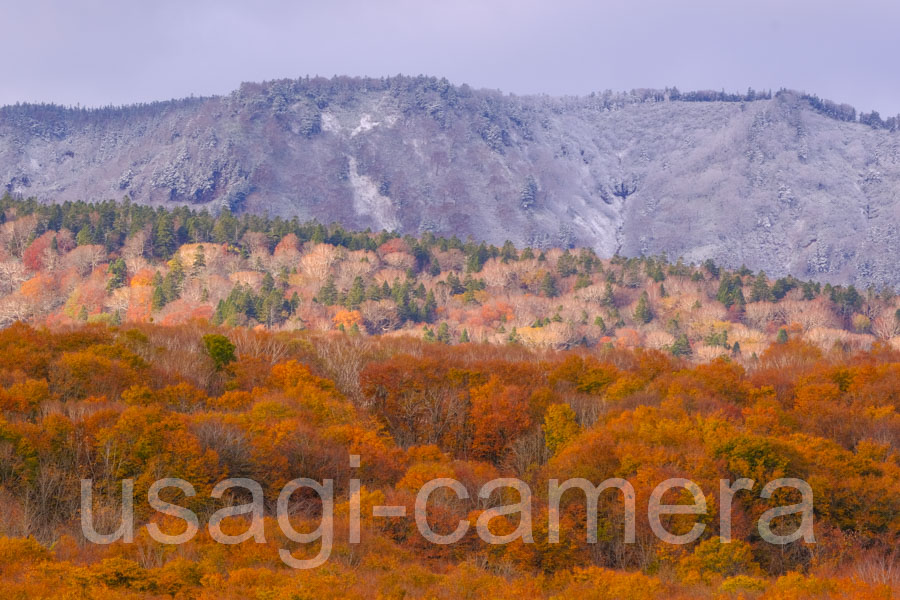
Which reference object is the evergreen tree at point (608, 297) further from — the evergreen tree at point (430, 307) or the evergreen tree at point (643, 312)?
the evergreen tree at point (430, 307)

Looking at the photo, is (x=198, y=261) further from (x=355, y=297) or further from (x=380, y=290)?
(x=380, y=290)

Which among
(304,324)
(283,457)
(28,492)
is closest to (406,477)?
(283,457)

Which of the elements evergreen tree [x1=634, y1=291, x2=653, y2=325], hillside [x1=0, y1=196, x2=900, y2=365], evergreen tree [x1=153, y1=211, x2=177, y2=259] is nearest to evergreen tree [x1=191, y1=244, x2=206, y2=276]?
hillside [x1=0, y1=196, x2=900, y2=365]

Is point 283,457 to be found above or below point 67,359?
below

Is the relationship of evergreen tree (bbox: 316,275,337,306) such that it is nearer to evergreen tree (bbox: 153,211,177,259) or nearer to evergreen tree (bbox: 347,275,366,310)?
evergreen tree (bbox: 347,275,366,310)

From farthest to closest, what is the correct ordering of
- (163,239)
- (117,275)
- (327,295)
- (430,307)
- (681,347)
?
(163,239), (430,307), (327,295), (117,275), (681,347)

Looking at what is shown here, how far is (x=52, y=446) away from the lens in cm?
4891

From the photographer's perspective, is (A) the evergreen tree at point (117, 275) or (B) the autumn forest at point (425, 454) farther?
(A) the evergreen tree at point (117, 275)

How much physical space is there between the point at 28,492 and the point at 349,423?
23.0m

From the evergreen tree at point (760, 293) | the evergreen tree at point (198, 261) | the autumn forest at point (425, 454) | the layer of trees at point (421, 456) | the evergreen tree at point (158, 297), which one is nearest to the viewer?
the layer of trees at point (421, 456)

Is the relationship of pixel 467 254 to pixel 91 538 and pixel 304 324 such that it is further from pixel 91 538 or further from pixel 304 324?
pixel 91 538

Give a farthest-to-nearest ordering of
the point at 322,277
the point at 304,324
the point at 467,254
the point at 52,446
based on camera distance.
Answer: the point at 467,254, the point at 322,277, the point at 304,324, the point at 52,446

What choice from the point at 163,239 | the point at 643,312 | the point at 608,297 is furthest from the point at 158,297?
the point at 643,312

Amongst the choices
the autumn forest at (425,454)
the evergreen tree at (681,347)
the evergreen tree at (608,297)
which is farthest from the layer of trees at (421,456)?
the evergreen tree at (608,297)
